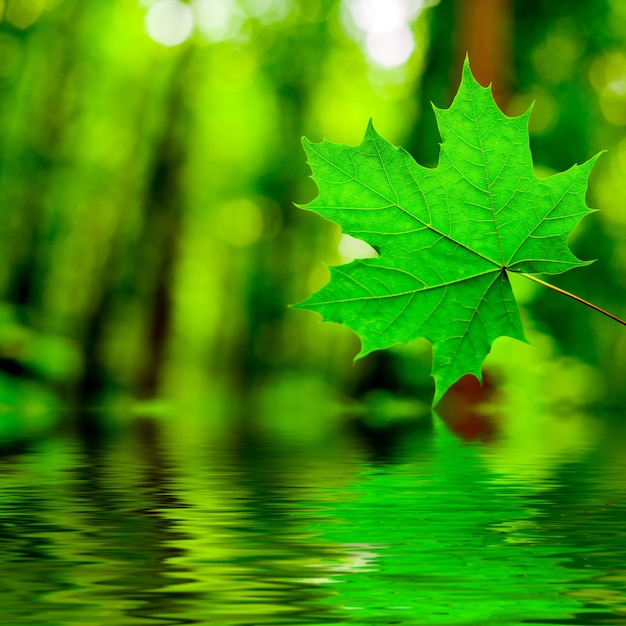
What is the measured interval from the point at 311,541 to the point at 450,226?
747mm

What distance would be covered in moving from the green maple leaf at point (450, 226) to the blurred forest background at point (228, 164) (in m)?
10.6

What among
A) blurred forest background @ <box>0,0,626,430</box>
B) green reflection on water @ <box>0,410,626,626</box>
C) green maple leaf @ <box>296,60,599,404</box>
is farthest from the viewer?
blurred forest background @ <box>0,0,626,430</box>

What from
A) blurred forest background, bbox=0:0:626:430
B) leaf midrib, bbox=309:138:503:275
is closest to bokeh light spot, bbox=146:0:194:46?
blurred forest background, bbox=0:0:626:430

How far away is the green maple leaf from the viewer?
64.9 inches

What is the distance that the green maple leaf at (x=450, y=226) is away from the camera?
1.65 m

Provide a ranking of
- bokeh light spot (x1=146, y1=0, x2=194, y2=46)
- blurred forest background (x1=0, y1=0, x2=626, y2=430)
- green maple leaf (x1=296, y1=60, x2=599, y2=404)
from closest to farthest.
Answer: green maple leaf (x1=296, y1=60, x2=599, y2=404) < blurred forest background (x1=0, y1=0, x2=626, y2=430) < bokeh light spot (x1=146, y1=0, x2=194, y2=46)

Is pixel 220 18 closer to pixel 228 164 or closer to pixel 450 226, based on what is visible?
pixel 228 164

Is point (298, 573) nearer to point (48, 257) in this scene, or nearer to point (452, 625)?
point (452, 625)

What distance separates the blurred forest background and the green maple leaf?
10.6 meters

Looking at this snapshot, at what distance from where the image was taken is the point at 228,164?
51.7 feet

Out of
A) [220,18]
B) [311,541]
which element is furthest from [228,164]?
[311,541]

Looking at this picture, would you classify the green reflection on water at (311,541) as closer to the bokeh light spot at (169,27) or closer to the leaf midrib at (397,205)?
the leaf midrib at (397,205)

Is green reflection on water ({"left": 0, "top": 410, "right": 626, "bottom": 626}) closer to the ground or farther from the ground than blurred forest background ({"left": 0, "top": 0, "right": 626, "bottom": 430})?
closer to the ground

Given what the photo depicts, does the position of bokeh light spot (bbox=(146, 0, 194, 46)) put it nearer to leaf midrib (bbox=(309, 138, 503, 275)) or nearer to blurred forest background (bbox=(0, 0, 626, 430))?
blurred forest background (bbox=(0, 0, 626, 430))
